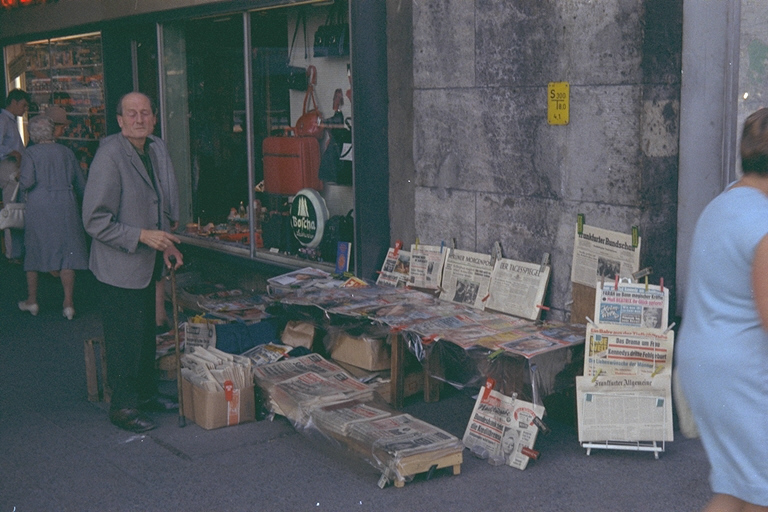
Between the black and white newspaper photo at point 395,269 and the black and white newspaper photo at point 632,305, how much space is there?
6.04 ft

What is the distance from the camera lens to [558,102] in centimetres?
536

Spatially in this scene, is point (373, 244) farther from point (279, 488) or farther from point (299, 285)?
point (279, 488)

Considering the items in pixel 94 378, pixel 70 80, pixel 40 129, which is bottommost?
pixel 94 378

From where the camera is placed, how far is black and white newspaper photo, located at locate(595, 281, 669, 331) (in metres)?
4.79

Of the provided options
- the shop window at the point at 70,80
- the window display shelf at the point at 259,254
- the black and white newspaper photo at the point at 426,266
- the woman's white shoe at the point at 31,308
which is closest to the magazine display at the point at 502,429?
the black and white newspaper photo at the point at 426,266

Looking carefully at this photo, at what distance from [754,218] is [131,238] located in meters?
3.53

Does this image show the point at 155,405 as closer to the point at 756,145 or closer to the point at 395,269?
the point at 395,269

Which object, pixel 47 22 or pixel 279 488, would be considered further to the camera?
pixel 47 22

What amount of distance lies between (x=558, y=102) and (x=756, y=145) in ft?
8.82

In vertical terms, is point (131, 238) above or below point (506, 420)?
above

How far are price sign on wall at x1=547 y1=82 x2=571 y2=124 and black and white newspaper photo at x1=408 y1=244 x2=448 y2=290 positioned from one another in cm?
127

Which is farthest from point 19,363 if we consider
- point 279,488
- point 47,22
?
point 47,22

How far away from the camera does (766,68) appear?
4648 mm

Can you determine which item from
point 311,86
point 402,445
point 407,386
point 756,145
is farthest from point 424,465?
point 311,86
